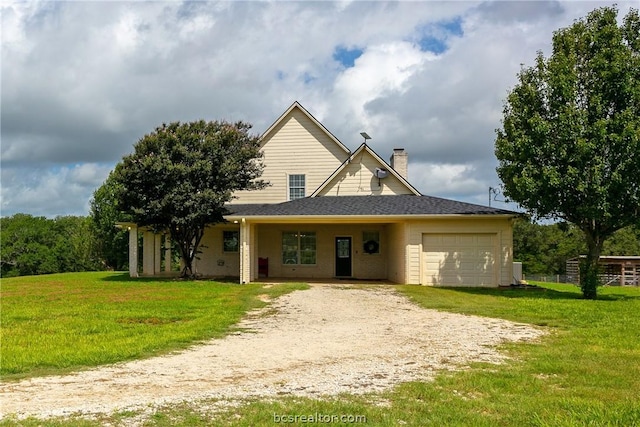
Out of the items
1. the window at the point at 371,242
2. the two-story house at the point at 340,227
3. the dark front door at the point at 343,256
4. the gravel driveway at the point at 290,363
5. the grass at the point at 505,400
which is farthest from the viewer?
the dark front door at the point at 343,256

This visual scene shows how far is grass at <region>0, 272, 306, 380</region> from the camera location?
769cm

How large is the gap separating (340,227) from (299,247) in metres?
2.01

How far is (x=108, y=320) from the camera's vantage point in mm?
11242

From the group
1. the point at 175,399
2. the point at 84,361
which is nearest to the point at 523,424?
the point at 175,399

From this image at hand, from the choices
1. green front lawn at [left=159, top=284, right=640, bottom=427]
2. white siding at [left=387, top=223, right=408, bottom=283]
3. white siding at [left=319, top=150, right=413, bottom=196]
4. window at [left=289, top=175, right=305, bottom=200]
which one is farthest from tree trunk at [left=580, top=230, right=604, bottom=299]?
window at [left=289, top=175, right=305, bottom=200]

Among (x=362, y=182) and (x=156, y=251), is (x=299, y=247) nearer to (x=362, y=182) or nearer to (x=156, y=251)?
(x=362, y=182)

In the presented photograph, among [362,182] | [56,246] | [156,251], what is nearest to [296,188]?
[362,182]

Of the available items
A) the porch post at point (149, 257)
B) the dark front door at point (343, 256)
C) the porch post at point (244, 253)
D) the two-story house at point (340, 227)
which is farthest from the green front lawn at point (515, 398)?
the porch post at point (149, 257)

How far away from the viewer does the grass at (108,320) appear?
7.69 m

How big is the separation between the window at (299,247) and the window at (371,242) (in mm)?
2219

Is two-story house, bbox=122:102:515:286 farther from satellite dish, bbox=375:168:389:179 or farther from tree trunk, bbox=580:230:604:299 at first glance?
tree trunk, bbox=580:230:604:299

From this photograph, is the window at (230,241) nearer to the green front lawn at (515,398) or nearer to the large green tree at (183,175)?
the large green tree at (183,175)

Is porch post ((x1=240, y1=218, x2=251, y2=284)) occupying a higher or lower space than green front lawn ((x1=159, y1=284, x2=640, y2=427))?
higher

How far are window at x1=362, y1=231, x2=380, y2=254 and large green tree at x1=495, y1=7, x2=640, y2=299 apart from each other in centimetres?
731
